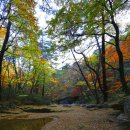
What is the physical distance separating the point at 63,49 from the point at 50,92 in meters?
37.5

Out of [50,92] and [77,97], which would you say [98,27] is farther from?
[50,92]

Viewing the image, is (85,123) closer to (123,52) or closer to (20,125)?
(20,125)

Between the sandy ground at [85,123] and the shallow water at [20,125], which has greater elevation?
the sandy ground at [85,123]

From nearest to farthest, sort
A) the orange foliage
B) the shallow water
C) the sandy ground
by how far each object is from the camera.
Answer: the sandy ground
the shallow water
the orange foliage

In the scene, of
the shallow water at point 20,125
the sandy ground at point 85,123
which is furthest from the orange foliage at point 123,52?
the shallow water at point 20,125

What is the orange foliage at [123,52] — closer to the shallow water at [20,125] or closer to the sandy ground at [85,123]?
the sandy ground at [85,123]

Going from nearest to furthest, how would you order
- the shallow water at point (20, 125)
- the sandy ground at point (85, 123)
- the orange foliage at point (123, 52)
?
the sandy ground at point (85, 123) → the shallow water at point (20, 125) → the orange foliage at point (123, 52)

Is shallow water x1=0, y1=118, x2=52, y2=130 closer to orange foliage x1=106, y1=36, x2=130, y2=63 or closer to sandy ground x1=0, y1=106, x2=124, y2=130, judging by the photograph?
sandy ground x1=0, y1=106, x2=124, y2=130

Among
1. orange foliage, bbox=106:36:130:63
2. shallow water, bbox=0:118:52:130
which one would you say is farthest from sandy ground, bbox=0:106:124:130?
orange foliage, bbox=106:36:130:63

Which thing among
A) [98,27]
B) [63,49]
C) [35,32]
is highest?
[35,32]

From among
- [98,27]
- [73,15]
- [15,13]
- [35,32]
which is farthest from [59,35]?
[35,32]

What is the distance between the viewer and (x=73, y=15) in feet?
34.6

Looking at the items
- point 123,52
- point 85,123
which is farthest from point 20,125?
point 123,52

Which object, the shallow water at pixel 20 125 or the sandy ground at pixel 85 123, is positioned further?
the shallow water at pixel 20 125
